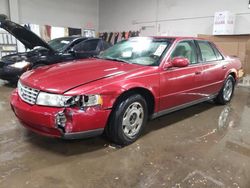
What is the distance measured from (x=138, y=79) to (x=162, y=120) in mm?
1141

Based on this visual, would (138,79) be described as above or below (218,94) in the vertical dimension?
above

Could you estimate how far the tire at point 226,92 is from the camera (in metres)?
4.28

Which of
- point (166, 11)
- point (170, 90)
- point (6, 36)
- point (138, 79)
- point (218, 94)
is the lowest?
point (218, 94)

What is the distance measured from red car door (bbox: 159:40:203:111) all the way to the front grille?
1.40 m

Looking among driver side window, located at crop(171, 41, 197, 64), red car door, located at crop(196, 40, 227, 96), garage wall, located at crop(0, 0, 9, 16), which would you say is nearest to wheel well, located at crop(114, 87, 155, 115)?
driver side window, located at crop(171, 41, 197, 64)

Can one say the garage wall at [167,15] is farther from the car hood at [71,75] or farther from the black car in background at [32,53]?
the car hood at [71,75]

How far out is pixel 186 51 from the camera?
333 centimetres

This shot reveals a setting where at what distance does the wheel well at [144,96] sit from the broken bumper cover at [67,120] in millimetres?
239

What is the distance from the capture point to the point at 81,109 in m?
2.19

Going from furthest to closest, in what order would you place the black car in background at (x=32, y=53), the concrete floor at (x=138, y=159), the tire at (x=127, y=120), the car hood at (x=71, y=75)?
1. the black car in background at (x=32, y=53)
2. the tire at (x=127, y=120)
3. the car hood at (x=71, y=75)
4. the concrete floor at (x=138, y=159)

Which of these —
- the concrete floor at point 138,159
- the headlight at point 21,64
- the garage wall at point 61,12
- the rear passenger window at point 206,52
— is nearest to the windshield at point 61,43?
the headlight at point 21,64

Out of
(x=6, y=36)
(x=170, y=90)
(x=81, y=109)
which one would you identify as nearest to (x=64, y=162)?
(x=81, y=109)

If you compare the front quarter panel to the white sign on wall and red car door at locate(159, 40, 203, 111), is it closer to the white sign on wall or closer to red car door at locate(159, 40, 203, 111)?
red car door at locate(159, 40, 203, 111)

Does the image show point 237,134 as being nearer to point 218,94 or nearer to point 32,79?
point 218,94
